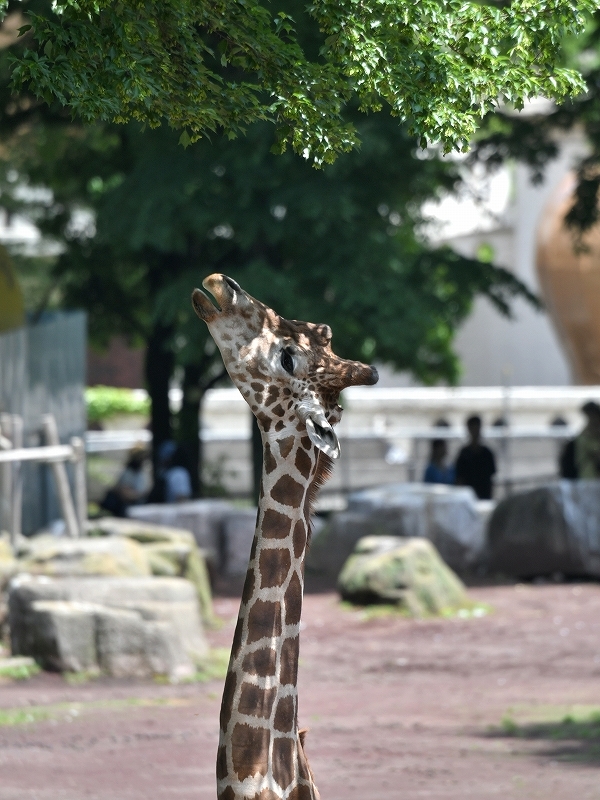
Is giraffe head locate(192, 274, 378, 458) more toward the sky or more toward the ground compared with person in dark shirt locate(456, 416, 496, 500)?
more toward the sky

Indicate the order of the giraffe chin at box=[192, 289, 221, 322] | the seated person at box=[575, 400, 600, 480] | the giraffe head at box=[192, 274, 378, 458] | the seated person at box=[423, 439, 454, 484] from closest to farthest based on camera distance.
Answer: the giraffe chin at box=[192, 289, 221, 322]
the giraffe head at box=[192, 274, 378, 458]
the seated person at box=[575, 400, 600, 480]
the seated person at box=[423, 439, 454, 484]

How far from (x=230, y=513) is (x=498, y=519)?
3299 mm

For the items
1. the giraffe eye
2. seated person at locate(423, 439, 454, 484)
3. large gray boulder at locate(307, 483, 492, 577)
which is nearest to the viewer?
the giraffe eye

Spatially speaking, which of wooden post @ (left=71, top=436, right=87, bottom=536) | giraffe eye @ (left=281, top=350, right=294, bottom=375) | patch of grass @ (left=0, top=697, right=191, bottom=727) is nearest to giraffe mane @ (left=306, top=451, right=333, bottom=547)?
giraffe eye @ (left=281, top=350, right=294, bottom=375)

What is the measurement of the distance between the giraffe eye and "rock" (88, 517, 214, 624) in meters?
9.41

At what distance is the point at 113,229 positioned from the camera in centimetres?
1742

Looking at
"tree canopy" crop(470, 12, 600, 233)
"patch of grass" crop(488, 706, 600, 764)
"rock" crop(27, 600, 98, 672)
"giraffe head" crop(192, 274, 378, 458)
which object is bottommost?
"patch of grass" crop(488, 706, 600, 764)

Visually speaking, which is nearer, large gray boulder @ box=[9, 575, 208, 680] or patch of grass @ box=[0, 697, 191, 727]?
patch of grass @ box=[0, 697, 191, 727]

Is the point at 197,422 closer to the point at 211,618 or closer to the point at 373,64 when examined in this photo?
the point at 211,618

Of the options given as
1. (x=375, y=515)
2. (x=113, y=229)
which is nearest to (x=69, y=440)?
(x=113, y=229)

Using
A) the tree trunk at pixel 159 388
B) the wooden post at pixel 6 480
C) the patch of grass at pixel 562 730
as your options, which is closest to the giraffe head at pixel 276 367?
the patch of grass at pixel 562 730

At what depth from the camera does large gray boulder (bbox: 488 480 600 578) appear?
674 inches

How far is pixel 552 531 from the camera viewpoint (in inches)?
678

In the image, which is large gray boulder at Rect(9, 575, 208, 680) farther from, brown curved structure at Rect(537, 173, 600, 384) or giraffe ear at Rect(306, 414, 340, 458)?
brown curved structure at Rect(537, 173, 600, 384)
